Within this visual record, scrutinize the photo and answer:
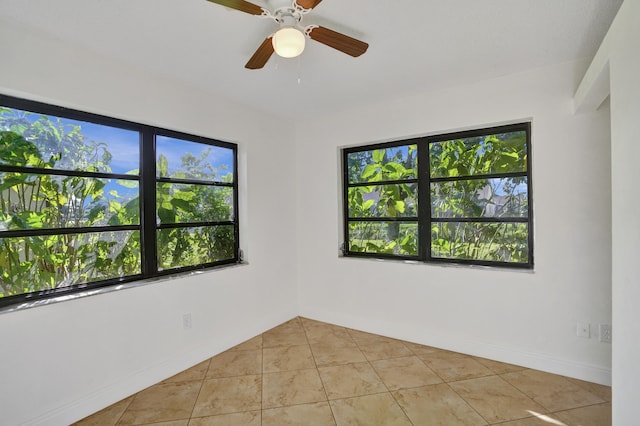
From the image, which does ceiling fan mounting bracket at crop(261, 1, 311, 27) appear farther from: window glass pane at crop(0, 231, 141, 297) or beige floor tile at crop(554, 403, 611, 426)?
beige floor tile at crop(554, 403, 611, 426)

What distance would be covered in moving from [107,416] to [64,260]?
110 cm

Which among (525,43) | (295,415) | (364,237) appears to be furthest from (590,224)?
(295,415)

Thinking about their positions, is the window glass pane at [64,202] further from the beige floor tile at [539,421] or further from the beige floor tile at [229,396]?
the beige floor tile at [539,421]

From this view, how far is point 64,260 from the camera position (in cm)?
209

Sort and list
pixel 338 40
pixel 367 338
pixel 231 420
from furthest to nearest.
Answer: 1. pixel 367 338
2. pixel 231 420
3. pixel 338 40

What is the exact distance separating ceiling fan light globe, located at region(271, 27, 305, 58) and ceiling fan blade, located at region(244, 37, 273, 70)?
96mm

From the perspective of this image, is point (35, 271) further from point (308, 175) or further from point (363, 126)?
point (363, 126)

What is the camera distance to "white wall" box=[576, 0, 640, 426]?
1267 millimetres

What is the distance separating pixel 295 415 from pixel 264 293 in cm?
158

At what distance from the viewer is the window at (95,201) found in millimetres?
1895

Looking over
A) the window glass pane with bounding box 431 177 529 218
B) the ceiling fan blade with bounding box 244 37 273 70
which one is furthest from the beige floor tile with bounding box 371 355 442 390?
the ceiling fan blade with bounding box 244 37 273 70

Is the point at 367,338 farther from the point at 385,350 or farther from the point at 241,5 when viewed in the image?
the point at 241,5

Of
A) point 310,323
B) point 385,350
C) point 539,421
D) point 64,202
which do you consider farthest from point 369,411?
point 64,202

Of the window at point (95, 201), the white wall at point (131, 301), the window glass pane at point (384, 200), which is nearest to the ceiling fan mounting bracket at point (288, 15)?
the white wall at point (131, 301)
